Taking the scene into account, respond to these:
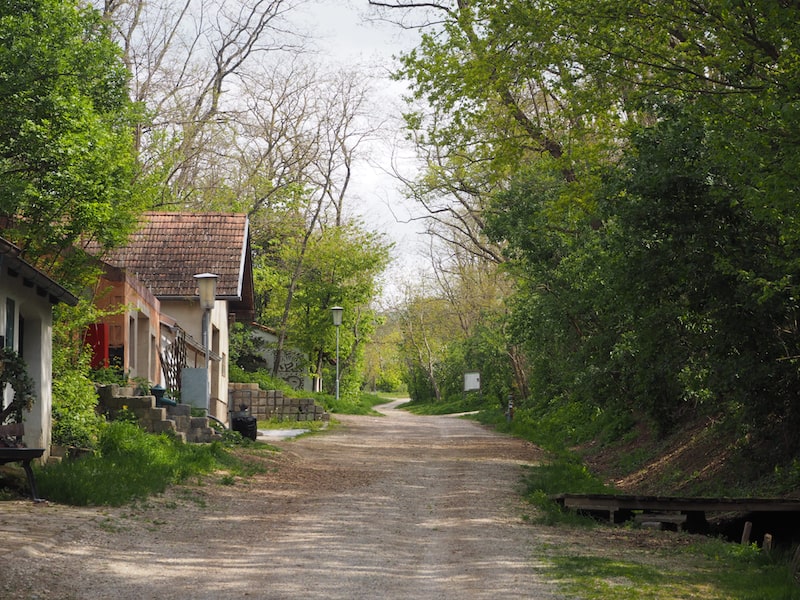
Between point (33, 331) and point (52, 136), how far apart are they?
3369 millimetres

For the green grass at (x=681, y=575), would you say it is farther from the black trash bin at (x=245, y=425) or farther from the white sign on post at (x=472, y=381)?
the white sign on post at (x=472, y=381)

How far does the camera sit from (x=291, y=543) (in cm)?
1034

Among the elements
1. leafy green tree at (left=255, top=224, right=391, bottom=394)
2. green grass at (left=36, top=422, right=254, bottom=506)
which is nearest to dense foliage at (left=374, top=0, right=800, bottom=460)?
green grass at (left=36, top=422, right=254, bottom=506)

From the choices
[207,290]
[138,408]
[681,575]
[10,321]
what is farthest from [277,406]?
[681,575]

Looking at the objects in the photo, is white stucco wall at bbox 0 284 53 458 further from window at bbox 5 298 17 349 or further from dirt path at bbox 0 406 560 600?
dirt path at bbox 0 406 560 600

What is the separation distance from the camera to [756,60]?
1202 cm

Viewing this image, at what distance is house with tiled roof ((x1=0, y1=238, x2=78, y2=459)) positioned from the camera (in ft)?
43.6

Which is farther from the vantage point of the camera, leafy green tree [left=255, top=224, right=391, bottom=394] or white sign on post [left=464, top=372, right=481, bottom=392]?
leafy green tree [left=255, top=224, right=391, bottom=394]

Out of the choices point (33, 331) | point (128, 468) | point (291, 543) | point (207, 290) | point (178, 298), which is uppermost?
point (178, 298)

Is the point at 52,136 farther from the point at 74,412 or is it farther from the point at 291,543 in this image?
the point at 291,543

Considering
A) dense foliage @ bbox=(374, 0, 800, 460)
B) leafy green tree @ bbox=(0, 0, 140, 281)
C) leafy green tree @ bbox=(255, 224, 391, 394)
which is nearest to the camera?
dense foliage @ bbox=(374, 0, 800, 460)

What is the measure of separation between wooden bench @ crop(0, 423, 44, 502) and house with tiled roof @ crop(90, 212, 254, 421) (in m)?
8.35

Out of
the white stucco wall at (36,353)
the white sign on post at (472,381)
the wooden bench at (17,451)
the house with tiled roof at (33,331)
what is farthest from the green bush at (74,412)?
the white sign on post at (472,381)

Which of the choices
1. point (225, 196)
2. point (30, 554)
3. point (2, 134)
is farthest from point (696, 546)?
point (225, 196)
